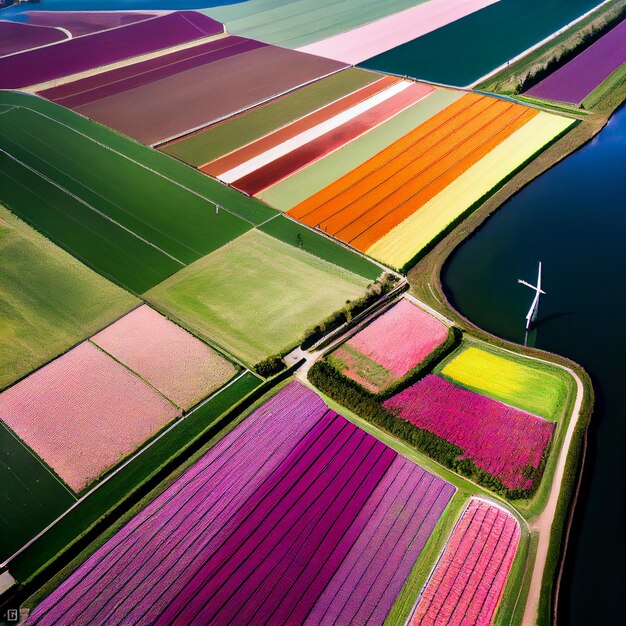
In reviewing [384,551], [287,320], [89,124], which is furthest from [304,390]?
[89,124]

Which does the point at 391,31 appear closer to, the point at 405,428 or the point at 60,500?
the point at 405,428

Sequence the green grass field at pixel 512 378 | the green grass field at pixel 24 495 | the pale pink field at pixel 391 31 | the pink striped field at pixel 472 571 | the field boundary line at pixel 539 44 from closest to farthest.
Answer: the pink striped field at pixel 472 571 → the green grass field at pixel 24 495 → the green grass field at pixel 512 378 → the field boundary line at pixel 539 44 → the pale pink field at pixel 391 31

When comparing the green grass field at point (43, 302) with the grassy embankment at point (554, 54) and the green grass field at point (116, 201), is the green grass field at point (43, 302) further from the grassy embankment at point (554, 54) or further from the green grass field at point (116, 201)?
the grassy embankment at point (554, 54)

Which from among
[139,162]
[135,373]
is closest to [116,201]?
[139,162]

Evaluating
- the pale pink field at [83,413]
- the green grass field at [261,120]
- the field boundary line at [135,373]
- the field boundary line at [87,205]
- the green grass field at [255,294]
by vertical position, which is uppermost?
the green grass field at [261,120]

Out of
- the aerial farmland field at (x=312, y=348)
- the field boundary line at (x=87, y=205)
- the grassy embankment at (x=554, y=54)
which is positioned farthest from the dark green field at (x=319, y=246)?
the grassy embankment at (x=554, y=54)

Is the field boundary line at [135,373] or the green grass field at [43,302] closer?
the field boundary line at [135,373]

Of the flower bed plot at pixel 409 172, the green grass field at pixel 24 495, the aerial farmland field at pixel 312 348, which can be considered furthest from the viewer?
the flower bed plot at pixel 409 172
